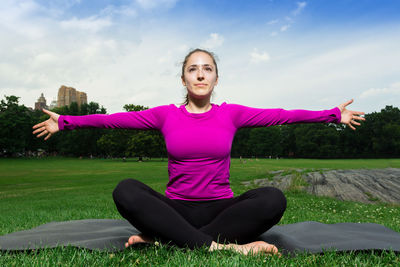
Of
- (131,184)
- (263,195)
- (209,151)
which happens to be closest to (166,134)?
(209,151)

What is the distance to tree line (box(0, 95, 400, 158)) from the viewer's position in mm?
54594

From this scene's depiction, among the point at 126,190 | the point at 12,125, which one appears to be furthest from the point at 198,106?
the point at 12,125

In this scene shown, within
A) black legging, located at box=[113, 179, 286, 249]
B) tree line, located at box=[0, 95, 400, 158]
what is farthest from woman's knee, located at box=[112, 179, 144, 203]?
tree line, located at box=[0, 95, 400, 158]

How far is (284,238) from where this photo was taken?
3215mm

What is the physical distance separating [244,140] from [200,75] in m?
81.6

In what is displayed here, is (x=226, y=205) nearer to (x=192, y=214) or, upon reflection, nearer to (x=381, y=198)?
(x=192, y=214)

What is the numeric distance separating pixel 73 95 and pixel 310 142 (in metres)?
171

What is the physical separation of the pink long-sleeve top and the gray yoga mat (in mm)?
790

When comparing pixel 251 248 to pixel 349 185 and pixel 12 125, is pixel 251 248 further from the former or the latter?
pixel 12 125

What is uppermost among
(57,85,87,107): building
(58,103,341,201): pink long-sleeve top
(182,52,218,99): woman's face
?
(57,85,87,107): building

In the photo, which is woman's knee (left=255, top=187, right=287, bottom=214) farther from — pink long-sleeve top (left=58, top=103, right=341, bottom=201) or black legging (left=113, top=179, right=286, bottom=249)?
pink long-sleeve top (left=58, top=103, right=341, bottom=201)

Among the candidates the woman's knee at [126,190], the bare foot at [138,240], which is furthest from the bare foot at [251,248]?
the woman's knee at [126,190]

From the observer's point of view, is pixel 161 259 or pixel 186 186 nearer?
pixel 161 259

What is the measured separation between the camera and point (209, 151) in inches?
118
